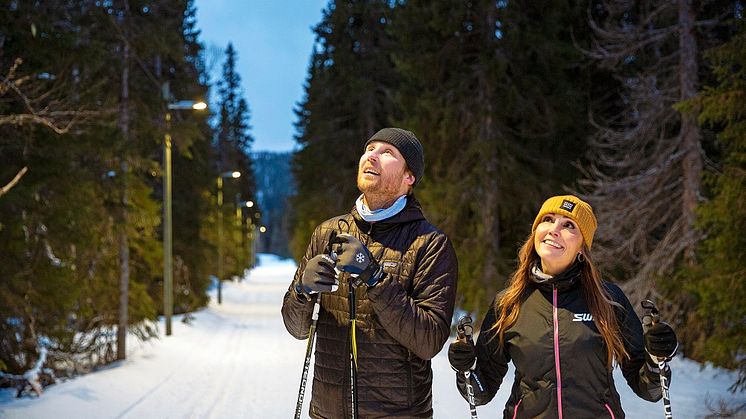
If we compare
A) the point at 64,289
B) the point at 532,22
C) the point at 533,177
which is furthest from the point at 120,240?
the point at 532,22

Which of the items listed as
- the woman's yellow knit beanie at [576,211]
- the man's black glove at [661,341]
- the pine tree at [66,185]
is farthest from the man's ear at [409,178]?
the pine tree at [66,185]

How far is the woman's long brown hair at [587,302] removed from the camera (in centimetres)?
341

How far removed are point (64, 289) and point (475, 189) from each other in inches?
363

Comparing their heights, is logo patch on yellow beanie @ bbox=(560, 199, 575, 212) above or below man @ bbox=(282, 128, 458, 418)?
above

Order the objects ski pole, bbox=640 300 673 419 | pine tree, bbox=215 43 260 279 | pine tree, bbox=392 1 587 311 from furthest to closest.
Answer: pine tree, bbox=215 43 260 279, pine tree, bbox=392 1 587 311, ski pole, bbox=640 300 673 419

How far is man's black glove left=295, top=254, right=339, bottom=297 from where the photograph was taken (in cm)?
314

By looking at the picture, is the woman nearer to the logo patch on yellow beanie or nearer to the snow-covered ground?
the logo patch on yellow beanie

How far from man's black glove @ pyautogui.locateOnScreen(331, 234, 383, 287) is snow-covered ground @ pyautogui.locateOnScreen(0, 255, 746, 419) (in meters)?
6.43

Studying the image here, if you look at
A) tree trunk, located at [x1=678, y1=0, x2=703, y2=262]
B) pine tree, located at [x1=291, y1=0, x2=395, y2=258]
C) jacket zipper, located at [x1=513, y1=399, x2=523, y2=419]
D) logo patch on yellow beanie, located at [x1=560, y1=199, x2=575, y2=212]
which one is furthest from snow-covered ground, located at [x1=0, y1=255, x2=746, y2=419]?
pine tree, located at [x1=291, y1=0, x2=395, y2=258]

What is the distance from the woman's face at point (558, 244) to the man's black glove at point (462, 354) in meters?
0.59

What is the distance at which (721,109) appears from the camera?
825 cm

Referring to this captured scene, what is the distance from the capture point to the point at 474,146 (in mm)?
15508

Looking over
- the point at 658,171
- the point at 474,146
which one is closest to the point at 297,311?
the point at 658,171

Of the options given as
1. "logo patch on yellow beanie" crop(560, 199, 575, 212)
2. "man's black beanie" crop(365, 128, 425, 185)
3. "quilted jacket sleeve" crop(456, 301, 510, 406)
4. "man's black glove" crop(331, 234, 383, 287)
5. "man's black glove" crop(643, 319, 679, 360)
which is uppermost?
→ "man's black beanie" crop(365, 128, 425, 185)
